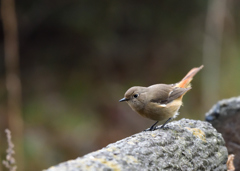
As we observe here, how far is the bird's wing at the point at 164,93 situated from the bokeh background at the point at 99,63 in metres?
2.69

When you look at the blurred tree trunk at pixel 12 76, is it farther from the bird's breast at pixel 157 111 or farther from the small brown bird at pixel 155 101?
the bird's breast at pixel 157 111

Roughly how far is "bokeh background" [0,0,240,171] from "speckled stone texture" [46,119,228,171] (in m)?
3.59

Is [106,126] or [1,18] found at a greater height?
[1,18]

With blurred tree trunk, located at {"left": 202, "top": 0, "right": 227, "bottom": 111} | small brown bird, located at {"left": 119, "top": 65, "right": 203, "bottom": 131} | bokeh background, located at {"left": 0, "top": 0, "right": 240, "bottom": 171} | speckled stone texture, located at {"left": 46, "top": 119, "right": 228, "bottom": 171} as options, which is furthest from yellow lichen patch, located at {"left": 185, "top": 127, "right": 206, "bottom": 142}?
blurred tree trunk, located at {"left": 202, "top": 0, "right": 227, "bottom": 111}

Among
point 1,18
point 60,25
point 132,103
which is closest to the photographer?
point 132,103

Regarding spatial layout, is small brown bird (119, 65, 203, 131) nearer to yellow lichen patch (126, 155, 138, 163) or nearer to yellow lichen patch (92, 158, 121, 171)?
yellow lichen patch (126, 155, 138, 163)

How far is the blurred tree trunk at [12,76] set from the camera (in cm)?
628

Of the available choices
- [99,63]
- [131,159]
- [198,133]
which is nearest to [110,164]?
[131,159]

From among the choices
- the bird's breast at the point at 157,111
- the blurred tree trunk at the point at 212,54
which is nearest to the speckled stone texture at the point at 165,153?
the bird's breast at the point at 157,111

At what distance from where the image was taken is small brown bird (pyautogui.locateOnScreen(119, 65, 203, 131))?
4.09 meters

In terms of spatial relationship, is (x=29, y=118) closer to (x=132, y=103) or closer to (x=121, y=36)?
(x=121, y=36)

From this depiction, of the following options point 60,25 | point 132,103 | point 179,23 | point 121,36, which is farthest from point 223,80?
point 132,103

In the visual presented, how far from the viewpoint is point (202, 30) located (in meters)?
7.73

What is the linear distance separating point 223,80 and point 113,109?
174 centimetres
